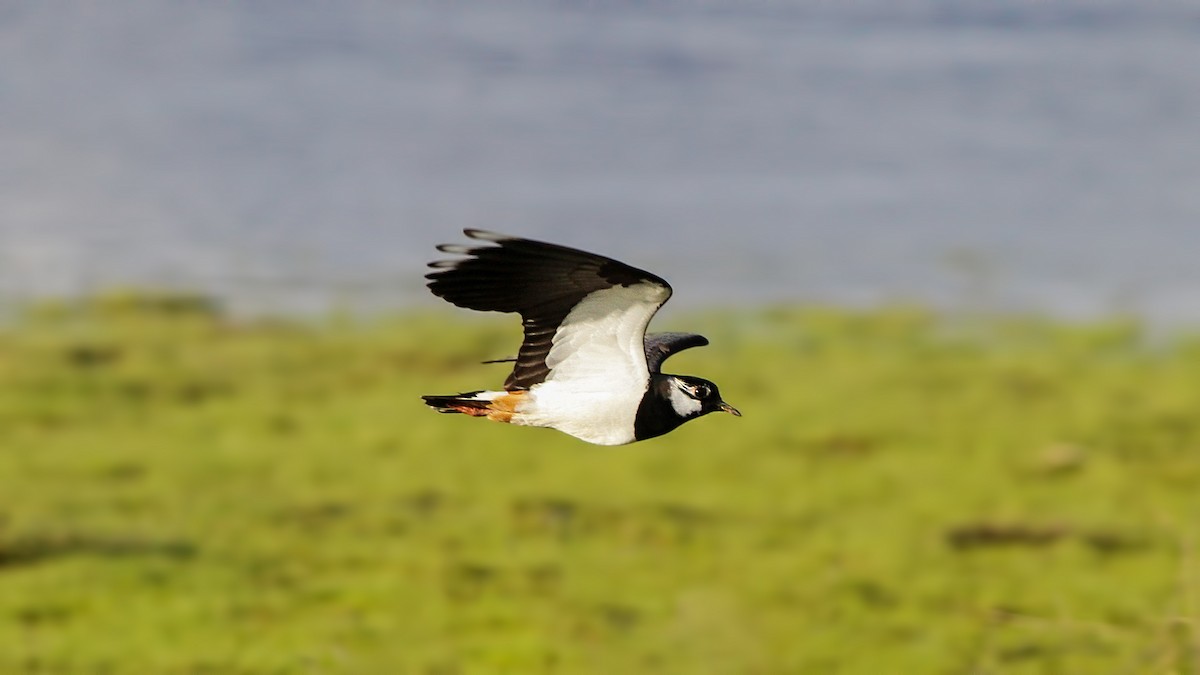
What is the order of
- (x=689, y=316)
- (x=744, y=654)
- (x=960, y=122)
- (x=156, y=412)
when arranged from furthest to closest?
(x=960, y=122)
(x=689, y=316)
(x=156, y=412)
(x=744, y=654)

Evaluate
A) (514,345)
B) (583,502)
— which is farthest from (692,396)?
(514,345)

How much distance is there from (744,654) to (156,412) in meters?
6.98

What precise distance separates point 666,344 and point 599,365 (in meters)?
0.95

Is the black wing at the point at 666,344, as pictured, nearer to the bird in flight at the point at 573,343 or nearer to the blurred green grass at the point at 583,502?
the bird in flight at the point at 573,343

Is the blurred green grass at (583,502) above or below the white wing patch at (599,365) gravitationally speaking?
below

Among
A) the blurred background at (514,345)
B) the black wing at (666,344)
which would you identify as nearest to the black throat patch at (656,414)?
the black wing at (666,344)

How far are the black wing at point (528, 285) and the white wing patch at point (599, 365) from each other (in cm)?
4

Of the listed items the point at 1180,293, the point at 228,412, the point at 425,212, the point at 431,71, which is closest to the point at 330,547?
the point at 228,412

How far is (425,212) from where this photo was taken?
840 inches

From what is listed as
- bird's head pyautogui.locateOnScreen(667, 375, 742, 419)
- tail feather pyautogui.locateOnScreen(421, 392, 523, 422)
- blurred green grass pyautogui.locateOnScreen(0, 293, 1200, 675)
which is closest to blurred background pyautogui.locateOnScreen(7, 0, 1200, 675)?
blurred green grass pyautogui.locateOnScreen(0, 293, 1200, 675)

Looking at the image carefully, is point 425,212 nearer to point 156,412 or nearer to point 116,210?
point 116,210

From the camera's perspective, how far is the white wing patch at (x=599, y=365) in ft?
12.8

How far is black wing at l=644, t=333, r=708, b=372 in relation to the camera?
4.80 metres

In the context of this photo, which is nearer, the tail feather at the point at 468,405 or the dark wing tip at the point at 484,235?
the dark wing tip at the point at 484,235
